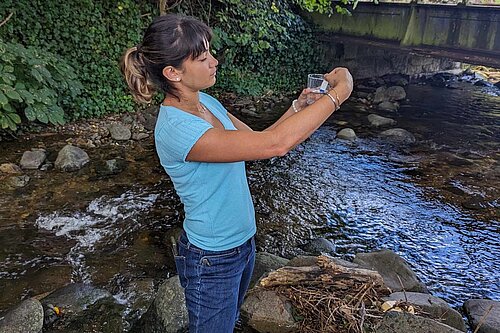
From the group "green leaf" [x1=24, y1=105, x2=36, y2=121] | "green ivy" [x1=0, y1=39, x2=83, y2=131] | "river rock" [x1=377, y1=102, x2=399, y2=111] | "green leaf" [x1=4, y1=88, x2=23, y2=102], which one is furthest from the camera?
"river rock" [x1=377, y1=102, x2=399, y2=111]

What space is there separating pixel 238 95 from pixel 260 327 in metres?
7.42

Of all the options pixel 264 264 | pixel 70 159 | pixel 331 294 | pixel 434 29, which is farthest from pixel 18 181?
pixel 434 29

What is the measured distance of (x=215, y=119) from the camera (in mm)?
1860

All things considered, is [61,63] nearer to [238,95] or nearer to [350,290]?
[238,95]

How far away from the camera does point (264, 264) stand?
3953mm

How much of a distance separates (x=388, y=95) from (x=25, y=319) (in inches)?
402

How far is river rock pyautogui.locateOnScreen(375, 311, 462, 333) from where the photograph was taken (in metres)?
2.61

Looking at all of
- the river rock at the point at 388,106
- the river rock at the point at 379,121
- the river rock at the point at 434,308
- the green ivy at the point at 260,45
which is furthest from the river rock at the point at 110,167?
the river rock at the point at 388,106

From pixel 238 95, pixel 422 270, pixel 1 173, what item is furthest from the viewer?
pixel 238 95

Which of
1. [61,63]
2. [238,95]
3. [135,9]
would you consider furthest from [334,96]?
[238,95]

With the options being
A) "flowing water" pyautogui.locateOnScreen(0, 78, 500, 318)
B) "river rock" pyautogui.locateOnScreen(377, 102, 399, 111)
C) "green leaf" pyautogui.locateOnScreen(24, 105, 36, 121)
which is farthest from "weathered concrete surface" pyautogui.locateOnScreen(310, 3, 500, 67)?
"green leaf" pyautogui.locateOnScreen(24, 105, 36, 121)

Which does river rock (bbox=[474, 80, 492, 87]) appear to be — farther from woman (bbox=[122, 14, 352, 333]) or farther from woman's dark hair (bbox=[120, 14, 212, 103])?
woman's dark hair (bbox=[120, 14, 212, 103])

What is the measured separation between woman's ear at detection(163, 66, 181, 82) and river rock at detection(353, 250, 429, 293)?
2930 millimetres

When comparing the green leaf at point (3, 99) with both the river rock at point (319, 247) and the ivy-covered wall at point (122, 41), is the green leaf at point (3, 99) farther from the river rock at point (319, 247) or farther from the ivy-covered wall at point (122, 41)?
the river rock at point (319, 247)
